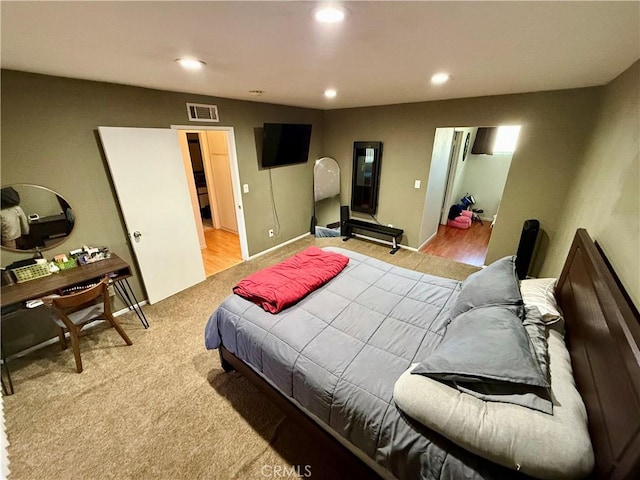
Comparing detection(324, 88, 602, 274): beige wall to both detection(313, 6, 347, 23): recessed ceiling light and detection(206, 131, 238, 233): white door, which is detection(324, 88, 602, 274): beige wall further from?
detection(313, 6, 347, 23): recessed ceiling light

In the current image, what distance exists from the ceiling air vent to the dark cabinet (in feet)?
7.45

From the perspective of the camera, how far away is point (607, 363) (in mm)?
911

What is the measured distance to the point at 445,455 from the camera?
0.98m

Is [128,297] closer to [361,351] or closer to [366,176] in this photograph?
[361,351]

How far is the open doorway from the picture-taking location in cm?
407

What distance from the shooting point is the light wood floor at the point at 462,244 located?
13.2 feet

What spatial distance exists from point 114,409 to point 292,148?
3669 mm

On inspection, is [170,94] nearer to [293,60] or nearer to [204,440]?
[293,60]

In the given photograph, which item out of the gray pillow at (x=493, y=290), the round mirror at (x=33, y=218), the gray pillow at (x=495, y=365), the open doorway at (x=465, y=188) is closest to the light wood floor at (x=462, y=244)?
the open doorway at (x=465, y=188)

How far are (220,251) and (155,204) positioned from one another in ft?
5.68

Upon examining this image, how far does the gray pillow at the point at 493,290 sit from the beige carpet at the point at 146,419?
4.02 feet

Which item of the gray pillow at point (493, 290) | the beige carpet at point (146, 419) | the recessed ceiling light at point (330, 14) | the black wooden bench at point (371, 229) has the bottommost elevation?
the beige carpet at point (146, 419)

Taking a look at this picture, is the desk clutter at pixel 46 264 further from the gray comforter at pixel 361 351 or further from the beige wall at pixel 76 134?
the gray comforter at pixel 361 351

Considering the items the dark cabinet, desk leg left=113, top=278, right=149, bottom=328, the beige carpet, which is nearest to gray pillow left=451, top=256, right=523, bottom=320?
the beige carpet
